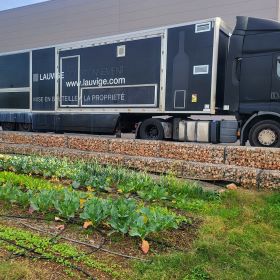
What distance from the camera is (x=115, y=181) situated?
6.78 meters

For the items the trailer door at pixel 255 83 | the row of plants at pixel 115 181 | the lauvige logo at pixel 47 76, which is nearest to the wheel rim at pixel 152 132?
the trailer door at pixel 255 83

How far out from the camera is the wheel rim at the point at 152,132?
12.3 meters

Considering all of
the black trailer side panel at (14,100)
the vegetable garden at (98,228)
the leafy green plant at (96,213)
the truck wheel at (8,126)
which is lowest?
the vegetable garden at (98,228)

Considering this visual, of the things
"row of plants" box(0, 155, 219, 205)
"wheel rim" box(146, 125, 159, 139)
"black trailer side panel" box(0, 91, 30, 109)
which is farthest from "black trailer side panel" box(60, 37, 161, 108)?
"row of plants" box(0, 155, 219, 205)

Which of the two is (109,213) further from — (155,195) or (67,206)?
(155,195)

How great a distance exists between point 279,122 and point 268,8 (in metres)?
16.6

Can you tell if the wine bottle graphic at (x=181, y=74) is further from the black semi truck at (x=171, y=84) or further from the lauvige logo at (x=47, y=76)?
the lauvige logo at (x=47, y=76)

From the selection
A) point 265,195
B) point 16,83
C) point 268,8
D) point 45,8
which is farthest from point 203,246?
point 45,8

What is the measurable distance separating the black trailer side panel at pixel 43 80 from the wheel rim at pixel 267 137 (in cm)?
875

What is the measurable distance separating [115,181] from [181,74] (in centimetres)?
569

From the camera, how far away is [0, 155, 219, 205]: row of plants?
595 centimetres

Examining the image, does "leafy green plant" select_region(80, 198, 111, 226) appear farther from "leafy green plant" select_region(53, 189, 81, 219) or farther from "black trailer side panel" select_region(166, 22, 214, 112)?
"black trailer side panel" select_region(166, 22, 214, 112)

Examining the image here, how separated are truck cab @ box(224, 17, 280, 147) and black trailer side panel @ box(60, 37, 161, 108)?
8.33 ft

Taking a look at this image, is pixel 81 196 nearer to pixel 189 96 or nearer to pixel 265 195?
pixel 265 195
